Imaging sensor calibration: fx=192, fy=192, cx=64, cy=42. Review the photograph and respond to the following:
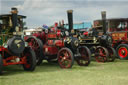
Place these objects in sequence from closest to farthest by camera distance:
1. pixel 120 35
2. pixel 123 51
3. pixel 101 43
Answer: pixel 101 43 < pixel 123 51 < pixel 120 35

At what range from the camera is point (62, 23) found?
23.2ft

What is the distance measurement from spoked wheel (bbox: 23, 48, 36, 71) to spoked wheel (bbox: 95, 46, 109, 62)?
10.9ft

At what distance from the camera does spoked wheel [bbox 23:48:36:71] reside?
17.5ft

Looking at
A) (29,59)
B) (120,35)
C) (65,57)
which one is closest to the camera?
(29,59)

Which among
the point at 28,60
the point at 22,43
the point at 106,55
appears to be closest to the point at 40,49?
the point at 28,60

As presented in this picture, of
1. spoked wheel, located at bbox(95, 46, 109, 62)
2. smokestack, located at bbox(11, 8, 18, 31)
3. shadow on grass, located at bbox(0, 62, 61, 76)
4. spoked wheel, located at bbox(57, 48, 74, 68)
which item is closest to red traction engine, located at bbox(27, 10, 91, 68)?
spoked wheel, located at bbox(57, 48, 74, 68)

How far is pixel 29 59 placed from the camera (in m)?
5.57

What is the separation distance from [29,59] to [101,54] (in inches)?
131

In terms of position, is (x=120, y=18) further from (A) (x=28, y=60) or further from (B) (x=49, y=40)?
(A) (x=28, y=60)

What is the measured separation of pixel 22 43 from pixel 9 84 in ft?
4.93

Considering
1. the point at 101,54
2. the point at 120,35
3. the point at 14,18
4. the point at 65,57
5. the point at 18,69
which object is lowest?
the point at 18,69

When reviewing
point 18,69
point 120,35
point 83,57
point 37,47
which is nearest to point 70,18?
point 83,57

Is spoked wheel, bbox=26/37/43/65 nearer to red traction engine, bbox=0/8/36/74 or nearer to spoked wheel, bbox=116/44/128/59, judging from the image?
red traction engine, bbox=0/8/36/74

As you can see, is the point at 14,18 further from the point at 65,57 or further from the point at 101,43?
the point at 101,43
